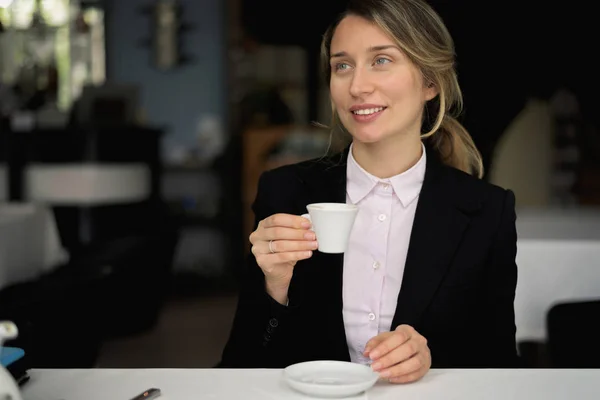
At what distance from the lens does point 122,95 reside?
218 inches

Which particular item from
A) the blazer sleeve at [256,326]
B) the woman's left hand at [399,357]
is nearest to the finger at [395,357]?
the woman's left hand at [399,357]

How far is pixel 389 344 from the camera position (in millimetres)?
1191

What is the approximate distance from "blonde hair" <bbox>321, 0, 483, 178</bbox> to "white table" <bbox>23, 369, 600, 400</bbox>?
657mm

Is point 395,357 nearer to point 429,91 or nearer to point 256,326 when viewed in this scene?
point 256,326

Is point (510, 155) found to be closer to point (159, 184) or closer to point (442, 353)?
point (159, 184)

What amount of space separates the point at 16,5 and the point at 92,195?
7.84 feet

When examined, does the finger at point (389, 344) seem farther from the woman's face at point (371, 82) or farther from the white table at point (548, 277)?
the white table at point (548, 277)

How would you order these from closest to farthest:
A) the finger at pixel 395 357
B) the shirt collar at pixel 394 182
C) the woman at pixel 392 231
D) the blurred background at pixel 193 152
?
the finger at pixel 395 357
the woman at pixel 392 231
the shirt collar at pixel 394 182
the blurred background at pixel 193 152

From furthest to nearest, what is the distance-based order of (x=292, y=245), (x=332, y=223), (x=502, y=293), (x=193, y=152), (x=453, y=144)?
(x=193, y=152) < (x=453, y=144) < (x=502, y=293) < (x=292, y=245) < (x=332, y=223)

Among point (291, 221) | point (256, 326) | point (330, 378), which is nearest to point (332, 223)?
point (291, 221)

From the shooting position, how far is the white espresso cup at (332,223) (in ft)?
3.55

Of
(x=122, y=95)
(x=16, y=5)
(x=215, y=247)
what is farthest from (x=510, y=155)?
(x=16, y=5)

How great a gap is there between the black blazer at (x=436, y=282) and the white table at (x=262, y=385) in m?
0.35

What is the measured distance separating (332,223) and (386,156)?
0.57 meters
